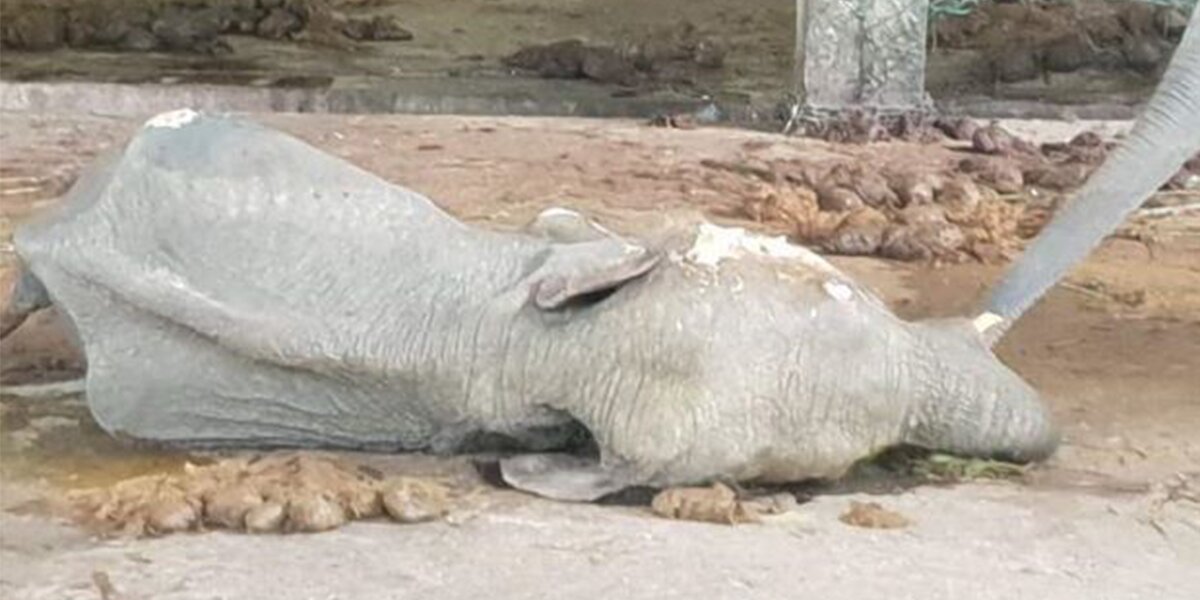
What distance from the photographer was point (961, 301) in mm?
6078

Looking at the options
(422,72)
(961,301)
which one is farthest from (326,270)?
(422,72)

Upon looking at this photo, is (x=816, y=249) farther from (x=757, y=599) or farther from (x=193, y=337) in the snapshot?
(x=757, y=599)

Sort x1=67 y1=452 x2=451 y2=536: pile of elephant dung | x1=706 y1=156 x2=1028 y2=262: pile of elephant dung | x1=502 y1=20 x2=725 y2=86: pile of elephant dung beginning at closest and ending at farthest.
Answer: x1=67 y1=452 x2=451 y2=536: pile of elephant dung < x1=706 y1=156 x2=1028 y2=262: pile of elephant dung < x1=502 y1=20 x2=725 y2=86: pile of elephant dung

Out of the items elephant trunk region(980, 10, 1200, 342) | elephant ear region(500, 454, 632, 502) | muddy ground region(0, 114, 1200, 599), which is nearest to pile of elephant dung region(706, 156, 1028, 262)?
muddy ground region(0, 114, 1200, 599)

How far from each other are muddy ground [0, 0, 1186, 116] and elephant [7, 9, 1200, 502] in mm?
4473

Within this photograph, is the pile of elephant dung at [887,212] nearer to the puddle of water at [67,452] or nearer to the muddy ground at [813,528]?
the muddy ground at [813,528]

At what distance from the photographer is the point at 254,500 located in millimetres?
4246

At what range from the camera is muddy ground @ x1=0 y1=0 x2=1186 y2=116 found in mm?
9555

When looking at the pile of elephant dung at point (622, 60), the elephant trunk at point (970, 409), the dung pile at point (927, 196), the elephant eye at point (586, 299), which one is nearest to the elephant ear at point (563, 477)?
the elephant eye at point (586, 299)

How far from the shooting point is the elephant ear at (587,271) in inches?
175

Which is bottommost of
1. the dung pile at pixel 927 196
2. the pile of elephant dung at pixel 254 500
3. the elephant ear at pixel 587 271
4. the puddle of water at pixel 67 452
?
the dung pile at pixel 927 196

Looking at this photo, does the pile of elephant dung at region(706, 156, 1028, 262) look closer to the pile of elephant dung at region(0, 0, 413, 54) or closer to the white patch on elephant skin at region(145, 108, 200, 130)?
the white patch on elephant skin at region(145, 108, 200, 130)

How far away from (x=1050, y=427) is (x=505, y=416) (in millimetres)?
978

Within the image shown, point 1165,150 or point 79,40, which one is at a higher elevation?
point 1165,150
